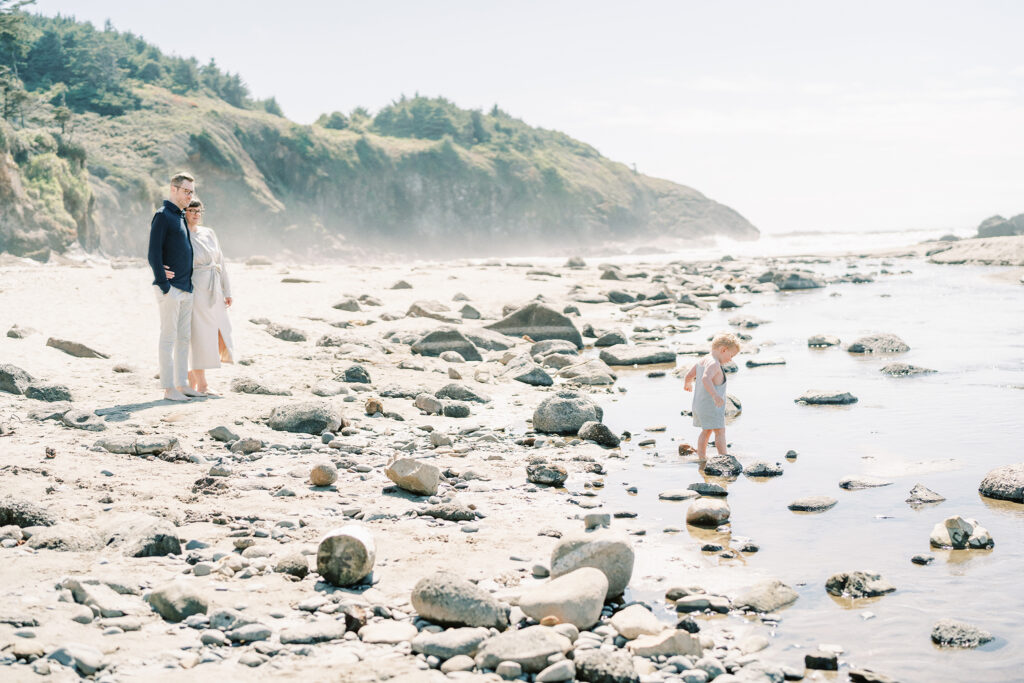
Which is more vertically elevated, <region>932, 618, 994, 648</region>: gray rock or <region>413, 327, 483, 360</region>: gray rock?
<region>413, 327, 483, 360</region>: gray rock

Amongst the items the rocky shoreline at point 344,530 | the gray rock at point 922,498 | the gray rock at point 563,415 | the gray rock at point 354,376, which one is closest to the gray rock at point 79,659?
the rocky shoreline at point 344,530

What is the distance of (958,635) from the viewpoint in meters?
4.57

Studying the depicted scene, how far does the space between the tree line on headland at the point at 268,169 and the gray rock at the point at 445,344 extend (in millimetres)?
18903

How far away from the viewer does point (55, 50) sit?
195 feet

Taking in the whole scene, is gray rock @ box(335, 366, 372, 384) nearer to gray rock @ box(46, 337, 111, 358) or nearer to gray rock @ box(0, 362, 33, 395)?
gray rock @ box(46, 337, 111, 358)

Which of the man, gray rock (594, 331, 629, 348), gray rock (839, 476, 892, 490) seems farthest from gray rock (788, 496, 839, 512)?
gray rock (594, 331, 629, 348)

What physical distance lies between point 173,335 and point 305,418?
6.23 feet

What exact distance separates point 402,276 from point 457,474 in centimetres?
2112

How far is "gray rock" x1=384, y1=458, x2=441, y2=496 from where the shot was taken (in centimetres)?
687

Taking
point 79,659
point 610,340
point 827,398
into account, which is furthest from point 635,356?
point 79,659

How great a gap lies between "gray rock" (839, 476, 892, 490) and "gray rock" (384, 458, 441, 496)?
355 cm

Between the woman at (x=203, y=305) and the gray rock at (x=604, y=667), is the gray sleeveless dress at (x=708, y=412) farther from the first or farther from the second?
the woman at (x=203, y=305)

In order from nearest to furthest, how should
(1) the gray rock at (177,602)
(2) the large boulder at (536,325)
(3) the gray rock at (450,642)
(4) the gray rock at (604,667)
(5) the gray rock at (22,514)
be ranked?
(4) the gray rock at (604,667)
(3) the gray rock at (450,642)
(1) the gray rock at (177,602)
(5) the gray rock at (22,514)
(2) the large boulder at (536,325)

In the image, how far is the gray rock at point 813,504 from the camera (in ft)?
22.4
